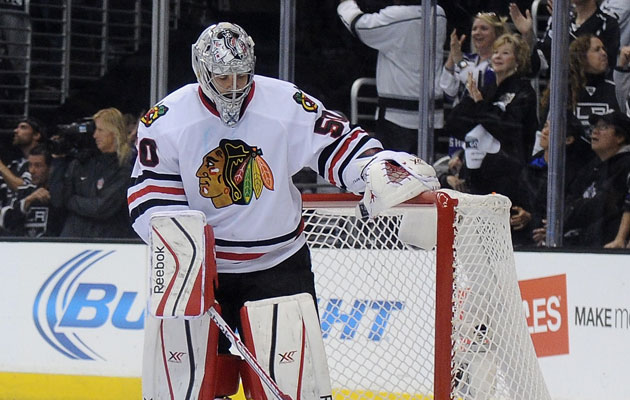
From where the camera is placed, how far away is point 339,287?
4.37 metres

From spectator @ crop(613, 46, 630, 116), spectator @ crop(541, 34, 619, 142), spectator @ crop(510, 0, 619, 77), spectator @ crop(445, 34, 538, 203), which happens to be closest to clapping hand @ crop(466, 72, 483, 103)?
spectator @ crop(445, 34, 538, 203)

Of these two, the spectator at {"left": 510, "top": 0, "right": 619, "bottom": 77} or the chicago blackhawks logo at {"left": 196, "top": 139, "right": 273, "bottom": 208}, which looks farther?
the spectator at {"left": 510, "top": 0, "right": 619, "bottom": 77}

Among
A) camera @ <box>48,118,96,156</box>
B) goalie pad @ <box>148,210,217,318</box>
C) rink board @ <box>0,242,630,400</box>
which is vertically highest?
camera @ <box>48,118,96,156</box>

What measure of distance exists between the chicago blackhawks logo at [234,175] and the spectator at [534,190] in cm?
206

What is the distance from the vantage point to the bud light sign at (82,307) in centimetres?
555

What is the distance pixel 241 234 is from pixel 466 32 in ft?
7.75

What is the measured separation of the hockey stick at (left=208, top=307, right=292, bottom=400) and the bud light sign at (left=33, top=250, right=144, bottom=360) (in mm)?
2455

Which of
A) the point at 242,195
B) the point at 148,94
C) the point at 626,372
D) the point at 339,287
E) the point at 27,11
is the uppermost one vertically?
the point at 27,11

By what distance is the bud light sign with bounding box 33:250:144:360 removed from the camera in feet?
18.2

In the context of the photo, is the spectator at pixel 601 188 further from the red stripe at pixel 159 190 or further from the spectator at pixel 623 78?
the red stripe at pixel 159 190

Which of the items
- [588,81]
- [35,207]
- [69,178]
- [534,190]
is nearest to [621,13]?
[588,81]

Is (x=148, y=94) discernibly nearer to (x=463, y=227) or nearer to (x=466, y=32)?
(x=466, y=32)

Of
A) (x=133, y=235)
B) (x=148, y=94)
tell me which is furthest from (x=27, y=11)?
(x=133, y=235)

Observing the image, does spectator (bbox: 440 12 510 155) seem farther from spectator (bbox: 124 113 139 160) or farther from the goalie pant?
the goalie pant
